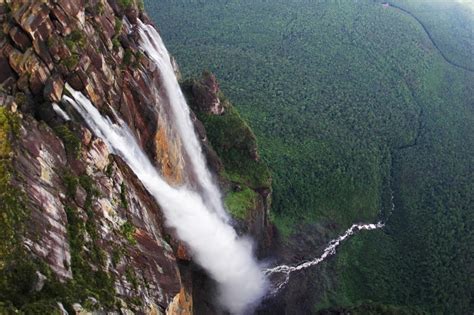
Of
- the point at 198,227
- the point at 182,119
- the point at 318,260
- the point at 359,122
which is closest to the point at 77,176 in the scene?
the point at 198,227

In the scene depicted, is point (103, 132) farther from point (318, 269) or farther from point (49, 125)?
point (318, 269)

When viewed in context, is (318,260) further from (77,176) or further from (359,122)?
(77,176)

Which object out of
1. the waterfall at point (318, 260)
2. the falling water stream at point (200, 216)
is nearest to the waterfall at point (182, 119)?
the falling water stream at point (200, 216)

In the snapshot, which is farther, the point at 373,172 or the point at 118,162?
the point at 373,172

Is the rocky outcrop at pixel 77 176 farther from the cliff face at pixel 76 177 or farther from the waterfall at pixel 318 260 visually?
the waterfall at pixel 318 260

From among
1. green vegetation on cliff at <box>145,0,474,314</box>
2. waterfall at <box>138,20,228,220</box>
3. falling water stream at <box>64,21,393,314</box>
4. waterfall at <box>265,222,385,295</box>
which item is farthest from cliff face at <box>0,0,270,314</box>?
green vegetation on cliff at <box>145,0,474,314</box>

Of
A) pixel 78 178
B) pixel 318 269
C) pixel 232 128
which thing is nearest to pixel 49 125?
pixel 78 178

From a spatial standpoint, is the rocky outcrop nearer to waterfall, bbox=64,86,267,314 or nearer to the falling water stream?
waterfall, bbox=64,86,267,314
